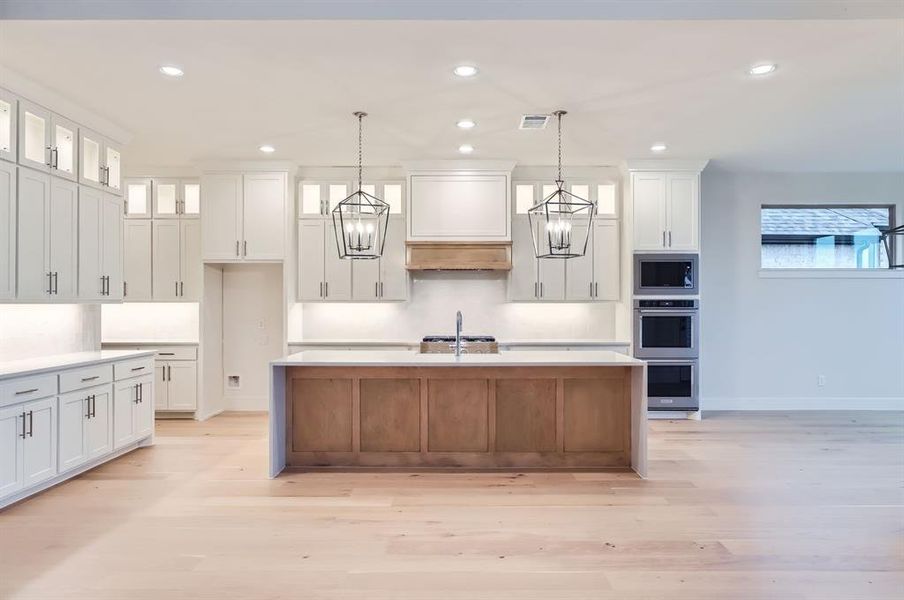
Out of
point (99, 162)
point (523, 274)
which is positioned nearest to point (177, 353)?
point (99, 162)

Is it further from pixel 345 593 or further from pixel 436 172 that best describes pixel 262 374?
pixel 345 593

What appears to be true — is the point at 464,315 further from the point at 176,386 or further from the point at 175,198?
the point at 175,198

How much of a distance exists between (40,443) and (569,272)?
16.0ft

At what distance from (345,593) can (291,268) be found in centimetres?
418

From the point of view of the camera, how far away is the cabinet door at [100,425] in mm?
4027

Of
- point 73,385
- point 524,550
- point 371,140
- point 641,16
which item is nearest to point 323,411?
point 73,385

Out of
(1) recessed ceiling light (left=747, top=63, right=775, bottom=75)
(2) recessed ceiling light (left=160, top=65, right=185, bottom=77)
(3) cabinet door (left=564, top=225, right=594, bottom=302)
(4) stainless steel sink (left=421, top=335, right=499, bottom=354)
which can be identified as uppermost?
(2) recessed ceiling light (left=160, top=65, right=185, bottom=77)

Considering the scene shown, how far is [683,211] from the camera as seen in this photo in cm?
593

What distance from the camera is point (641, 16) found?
2.81 meters

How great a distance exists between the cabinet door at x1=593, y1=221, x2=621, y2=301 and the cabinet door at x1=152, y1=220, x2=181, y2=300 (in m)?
4.61

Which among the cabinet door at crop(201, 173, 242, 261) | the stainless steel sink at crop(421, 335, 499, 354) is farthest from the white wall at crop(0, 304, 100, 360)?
the stainless steel sink at crop(421, 335, 499, 354)

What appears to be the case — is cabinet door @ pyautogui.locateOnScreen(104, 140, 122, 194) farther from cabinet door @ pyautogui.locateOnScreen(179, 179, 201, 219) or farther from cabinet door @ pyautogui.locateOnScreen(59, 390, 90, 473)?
cabinet door @ pyautogui.locateOnScreen(59, 390, 90, 473)

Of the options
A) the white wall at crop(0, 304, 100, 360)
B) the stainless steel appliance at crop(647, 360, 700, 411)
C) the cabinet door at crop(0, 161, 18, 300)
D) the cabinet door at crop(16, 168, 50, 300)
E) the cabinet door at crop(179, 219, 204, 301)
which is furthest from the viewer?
the cabinet door at crop(179, 219, 204, 301)

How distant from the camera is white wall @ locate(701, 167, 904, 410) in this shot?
250 inches
